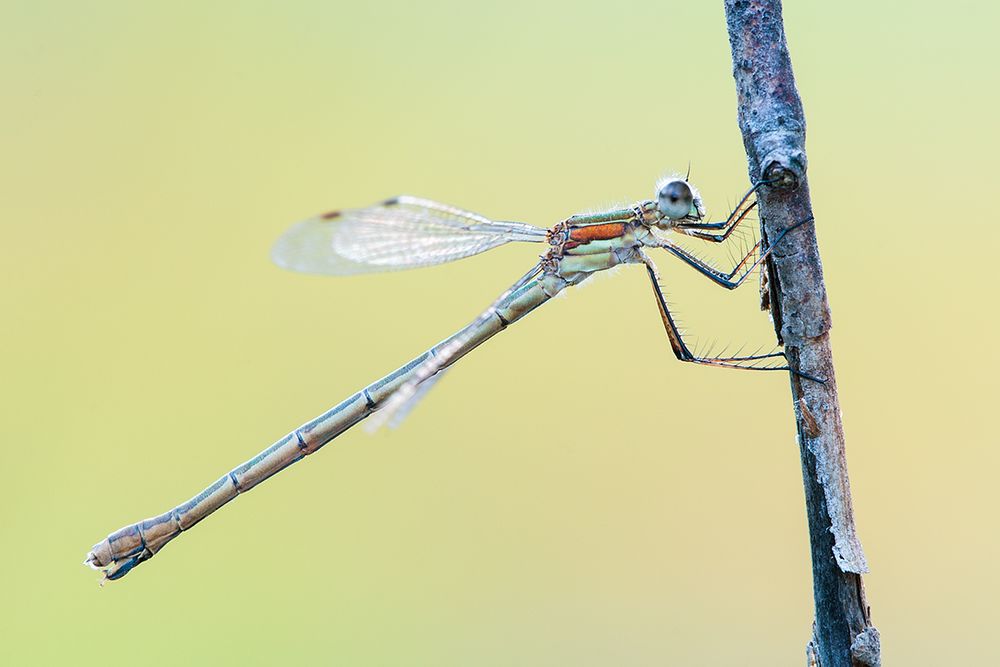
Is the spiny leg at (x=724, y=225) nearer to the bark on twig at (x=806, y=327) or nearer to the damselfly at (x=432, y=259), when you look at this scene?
the damselfly at (x=432, y=259)

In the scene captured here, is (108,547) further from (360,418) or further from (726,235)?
(726,235)

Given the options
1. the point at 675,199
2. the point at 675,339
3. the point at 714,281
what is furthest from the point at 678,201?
the point at 675,339

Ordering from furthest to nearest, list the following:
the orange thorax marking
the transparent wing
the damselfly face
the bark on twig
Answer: the transparent wing, the orange thorax marking, the damselfly face, the bark on twig

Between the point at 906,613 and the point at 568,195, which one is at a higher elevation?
the point at 568,195

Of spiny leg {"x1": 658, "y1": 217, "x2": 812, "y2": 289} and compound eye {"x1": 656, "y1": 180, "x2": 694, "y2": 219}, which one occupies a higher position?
compound eye {"x1": 656, "y1": 180, "x2": 694, "y2": 219}

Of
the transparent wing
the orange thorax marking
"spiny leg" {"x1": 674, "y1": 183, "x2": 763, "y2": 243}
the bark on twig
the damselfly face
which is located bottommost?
the bark on twig

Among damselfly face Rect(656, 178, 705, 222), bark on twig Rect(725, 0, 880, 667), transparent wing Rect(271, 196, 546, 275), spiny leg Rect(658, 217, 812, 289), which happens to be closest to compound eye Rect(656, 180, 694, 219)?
damselfly face Rect(656, 178, 705, 222)

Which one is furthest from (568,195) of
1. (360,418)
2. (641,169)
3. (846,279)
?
(360,418)

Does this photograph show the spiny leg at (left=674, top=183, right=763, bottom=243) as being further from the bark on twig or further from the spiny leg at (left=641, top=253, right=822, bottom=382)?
the bark on twig
